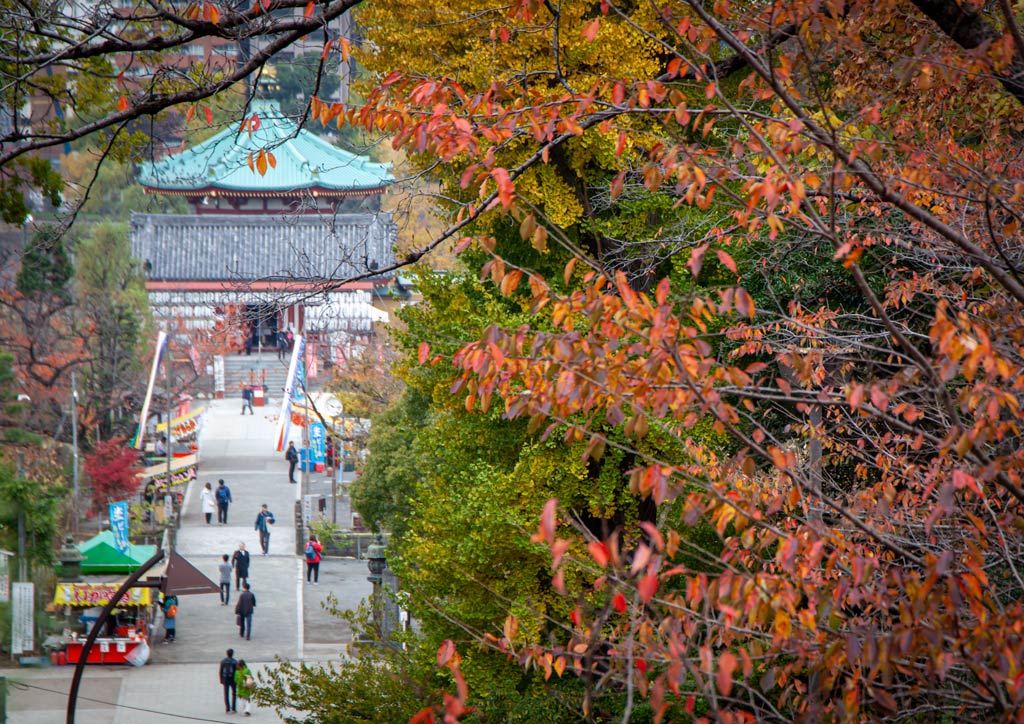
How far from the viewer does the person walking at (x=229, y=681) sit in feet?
60.1

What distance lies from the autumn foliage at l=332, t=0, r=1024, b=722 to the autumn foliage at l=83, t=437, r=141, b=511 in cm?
1963

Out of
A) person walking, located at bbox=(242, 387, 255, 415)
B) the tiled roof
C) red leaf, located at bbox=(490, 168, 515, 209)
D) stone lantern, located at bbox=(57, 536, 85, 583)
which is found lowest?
stone lantern, located at bbox=(57, 536, 85, 583)

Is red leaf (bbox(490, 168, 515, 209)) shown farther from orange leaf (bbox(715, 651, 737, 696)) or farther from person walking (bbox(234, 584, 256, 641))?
person walking (bbox(234, 584, 256, 641))

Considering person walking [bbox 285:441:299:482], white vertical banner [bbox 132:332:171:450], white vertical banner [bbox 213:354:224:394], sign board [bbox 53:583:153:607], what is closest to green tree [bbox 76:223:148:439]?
white vertical banner [bbox 132:332:171:450]

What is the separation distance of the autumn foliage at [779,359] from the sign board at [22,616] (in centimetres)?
1185

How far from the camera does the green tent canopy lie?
69.3 ft

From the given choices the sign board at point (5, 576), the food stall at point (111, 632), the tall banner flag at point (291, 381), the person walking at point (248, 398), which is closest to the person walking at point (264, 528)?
the tall banner flag at point (291, 381)

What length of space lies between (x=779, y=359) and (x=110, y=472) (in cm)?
2382

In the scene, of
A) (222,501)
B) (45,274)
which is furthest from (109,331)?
(222,501)

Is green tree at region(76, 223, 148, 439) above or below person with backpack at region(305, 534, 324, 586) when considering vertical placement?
above

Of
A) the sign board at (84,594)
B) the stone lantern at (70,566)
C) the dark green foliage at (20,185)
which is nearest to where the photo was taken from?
the dark green foliage at (20,185)

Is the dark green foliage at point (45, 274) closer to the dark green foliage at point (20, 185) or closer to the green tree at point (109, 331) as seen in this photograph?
the green tree at point (109, 331)

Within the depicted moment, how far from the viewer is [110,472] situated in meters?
27.7

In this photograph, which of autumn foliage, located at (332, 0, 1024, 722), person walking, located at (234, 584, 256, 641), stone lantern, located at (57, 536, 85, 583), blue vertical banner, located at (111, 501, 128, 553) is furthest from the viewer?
blue vertical banner, located at (111, 501, 128, 553)
